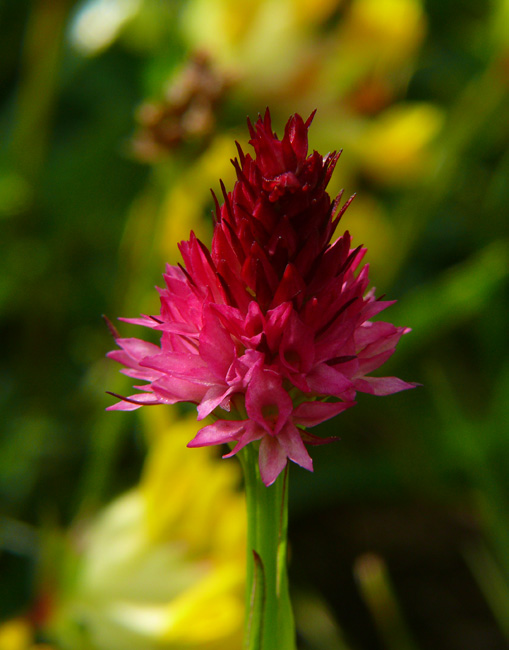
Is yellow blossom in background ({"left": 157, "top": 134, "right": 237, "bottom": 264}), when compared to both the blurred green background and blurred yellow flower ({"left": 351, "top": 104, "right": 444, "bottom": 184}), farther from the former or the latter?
blurred yellow flower ({"left": 351, "top": 104, "right": 444, "bottom": 184})

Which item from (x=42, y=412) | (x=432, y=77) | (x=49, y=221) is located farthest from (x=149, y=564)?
(x=432, y=77)

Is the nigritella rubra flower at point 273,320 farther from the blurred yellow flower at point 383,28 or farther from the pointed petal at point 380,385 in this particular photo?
the blurred yellow flower at point 383,28

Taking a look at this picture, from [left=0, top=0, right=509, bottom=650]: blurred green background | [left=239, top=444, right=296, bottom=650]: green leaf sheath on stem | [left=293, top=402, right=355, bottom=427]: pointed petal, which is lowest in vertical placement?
[left=239, top=444, right=296, bottom=650]: green leaf sheath on stem

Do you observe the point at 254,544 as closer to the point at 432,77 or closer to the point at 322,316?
the point at 322,316

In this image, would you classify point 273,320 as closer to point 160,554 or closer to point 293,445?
point 293,445

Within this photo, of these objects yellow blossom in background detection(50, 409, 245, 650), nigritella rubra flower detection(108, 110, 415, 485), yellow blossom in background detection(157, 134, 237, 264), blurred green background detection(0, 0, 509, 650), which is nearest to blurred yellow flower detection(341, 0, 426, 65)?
blurred green background detection(0, 0, 509, 650)

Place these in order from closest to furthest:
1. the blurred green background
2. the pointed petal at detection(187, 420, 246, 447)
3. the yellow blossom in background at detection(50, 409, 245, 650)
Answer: the pointed petal at detection(187, 420, 246, 447) < the yellow blossom in background at detection(50, 409, 245, 650) < the blurred green background
